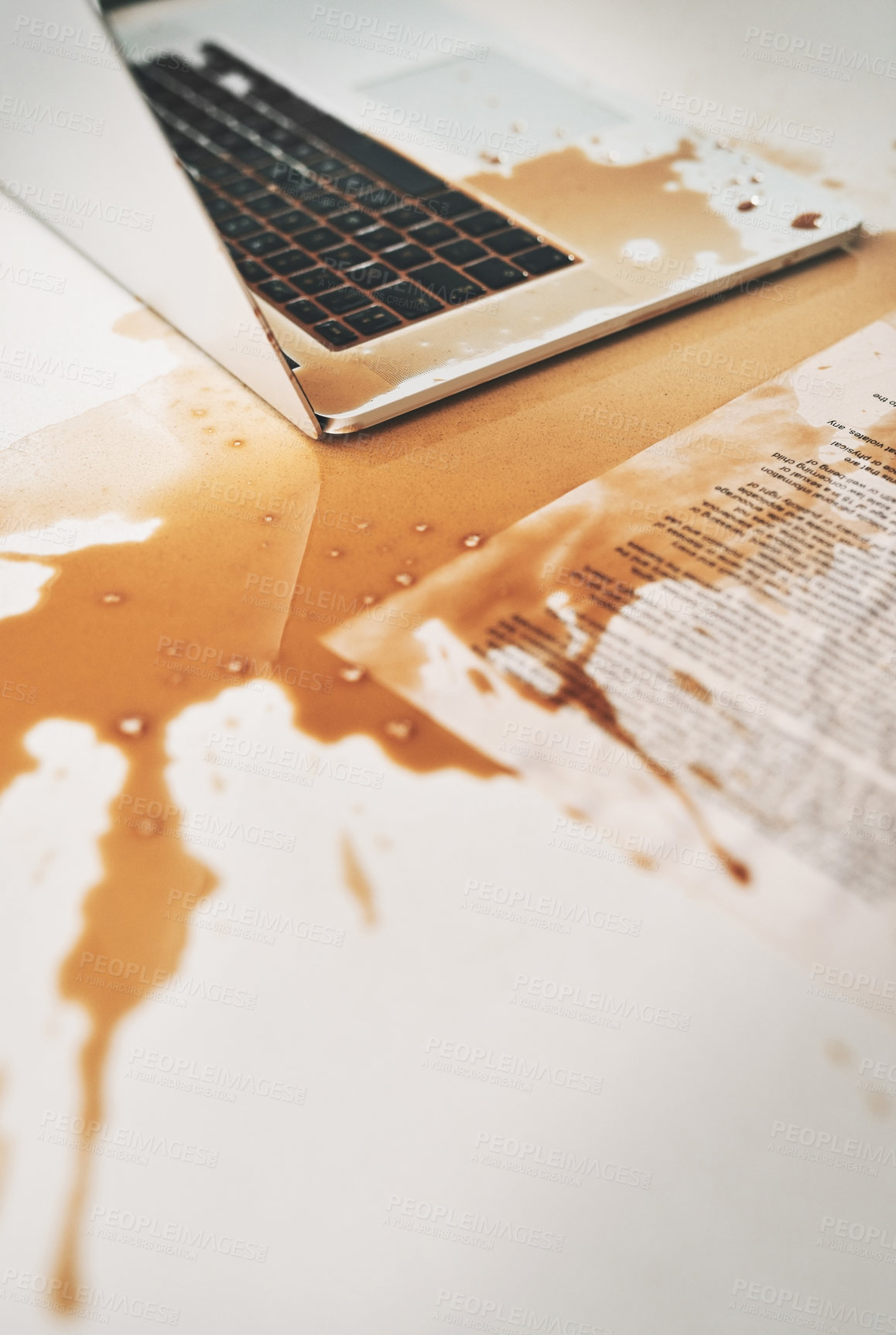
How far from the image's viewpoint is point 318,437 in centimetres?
61

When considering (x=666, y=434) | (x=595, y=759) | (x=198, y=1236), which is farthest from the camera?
(x=666, y=434)

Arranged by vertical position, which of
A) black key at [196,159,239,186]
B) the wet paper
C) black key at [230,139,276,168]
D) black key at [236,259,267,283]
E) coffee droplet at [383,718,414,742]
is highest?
black key at [230,139,276,168]

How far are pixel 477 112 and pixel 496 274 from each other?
0.27 meters

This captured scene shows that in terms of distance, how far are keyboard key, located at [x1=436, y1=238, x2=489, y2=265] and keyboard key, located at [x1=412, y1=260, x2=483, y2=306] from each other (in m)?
0.01

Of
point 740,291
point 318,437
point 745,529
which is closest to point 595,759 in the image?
point 745,529

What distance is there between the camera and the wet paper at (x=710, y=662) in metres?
0.43

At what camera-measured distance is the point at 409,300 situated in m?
0.65

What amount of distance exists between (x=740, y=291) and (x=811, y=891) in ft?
1.50

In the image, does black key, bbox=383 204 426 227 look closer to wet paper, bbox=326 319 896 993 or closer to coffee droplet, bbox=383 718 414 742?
wet paper, bbox=326 319 896 993

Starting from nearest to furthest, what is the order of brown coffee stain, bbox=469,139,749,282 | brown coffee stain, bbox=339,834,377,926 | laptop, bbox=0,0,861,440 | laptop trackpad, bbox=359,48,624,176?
Result: brown coffee stain, bbox=339,834,377,926
laptop, bbox=0,0,861,440
brown coffee stain, bbox=469,139,749,282
laptop trackpad, bbox=359,48,624,176

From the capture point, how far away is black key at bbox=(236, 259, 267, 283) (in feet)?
2.19

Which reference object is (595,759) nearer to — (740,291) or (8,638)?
(8,638)

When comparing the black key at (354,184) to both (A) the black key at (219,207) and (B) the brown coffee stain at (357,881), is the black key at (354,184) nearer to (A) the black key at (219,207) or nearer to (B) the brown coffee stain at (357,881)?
(A) the black key at (219,207)

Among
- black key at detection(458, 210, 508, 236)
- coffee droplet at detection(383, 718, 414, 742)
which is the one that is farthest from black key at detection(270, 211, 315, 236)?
coffee droplet at detection(383, 718, 414, 742)
